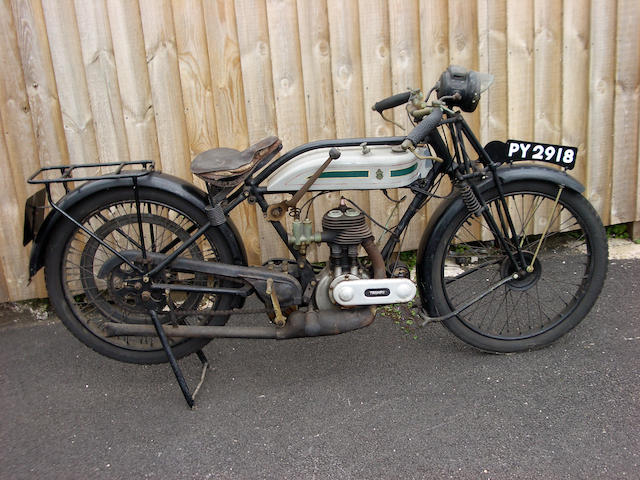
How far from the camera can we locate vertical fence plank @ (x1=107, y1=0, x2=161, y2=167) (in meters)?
3.98

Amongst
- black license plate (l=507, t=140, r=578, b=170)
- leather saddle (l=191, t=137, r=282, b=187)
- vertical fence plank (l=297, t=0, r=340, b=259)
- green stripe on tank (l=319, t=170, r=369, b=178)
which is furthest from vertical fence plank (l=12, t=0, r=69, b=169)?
black license plate (l=507, t=140, r=578, b=170)

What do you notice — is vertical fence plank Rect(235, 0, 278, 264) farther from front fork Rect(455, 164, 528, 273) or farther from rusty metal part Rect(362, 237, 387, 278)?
front fork Rect(455, 164, 528, 273)

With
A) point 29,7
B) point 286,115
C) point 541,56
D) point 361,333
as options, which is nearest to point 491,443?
point 361,333

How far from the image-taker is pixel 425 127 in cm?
303

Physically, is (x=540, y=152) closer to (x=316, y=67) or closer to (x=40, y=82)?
(x=316, y=67)

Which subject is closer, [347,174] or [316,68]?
[347,174]

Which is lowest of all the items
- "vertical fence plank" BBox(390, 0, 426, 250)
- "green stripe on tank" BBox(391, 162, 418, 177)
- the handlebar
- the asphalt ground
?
the asphalt ground

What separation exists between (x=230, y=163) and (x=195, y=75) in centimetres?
125

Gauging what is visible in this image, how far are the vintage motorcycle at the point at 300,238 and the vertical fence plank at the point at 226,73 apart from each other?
3.11 ft

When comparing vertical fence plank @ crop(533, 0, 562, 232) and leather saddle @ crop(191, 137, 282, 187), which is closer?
leather saddle @ crop(191, 137, 282, 187)

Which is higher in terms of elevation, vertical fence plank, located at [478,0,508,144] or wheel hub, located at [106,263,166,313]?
vertical fence plank, located at [478,0,508,144]

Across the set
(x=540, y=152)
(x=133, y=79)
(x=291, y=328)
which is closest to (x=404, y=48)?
(x=540, y=152)

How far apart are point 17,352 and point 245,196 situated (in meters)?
1.97

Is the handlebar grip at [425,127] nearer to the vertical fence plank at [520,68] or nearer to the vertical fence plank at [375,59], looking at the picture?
the vertical fence plank at [375,59]
